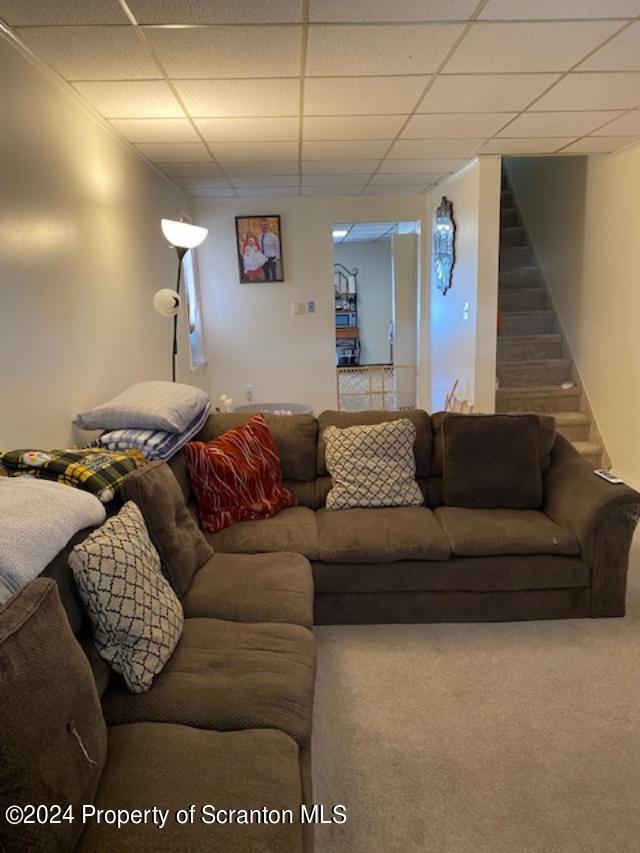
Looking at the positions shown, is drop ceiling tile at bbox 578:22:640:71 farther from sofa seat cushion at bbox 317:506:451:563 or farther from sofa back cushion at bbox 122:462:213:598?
sofa back cushion at bbox 122:462:213:598

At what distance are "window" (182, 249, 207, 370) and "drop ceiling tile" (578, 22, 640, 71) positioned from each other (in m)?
3.69

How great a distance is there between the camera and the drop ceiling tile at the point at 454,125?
301 cm

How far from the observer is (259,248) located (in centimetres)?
550

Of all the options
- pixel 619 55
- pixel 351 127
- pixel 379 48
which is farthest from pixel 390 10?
pixel 351 127

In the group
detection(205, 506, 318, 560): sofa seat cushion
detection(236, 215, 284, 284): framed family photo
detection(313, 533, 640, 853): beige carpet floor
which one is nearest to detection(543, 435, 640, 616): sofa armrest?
detection(313, 533, 640, 853): beige carpet floor

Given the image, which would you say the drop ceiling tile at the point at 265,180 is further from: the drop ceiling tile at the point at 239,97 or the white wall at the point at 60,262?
the drop ceiling tile at the point at 239,97

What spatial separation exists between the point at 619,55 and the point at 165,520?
2664 mm

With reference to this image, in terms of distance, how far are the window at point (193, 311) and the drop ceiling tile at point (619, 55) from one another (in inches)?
145

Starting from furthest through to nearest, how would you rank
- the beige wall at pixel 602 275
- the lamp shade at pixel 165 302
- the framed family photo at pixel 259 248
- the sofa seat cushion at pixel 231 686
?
1. the framed family photo at pixel 259 248
2. the beige wall at pixel 602 275
3. the lamp shade at pixel 165 302
4. the sofa seat cushion at pixel 231 686

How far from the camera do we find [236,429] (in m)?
2.75

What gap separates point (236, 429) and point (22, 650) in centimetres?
181

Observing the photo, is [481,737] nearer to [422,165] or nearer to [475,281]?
[475,281]

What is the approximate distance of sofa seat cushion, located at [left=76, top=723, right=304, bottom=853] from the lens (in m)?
1.00

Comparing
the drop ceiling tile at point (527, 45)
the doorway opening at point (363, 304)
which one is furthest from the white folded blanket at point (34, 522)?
the doorway opening at point (363, 304)
